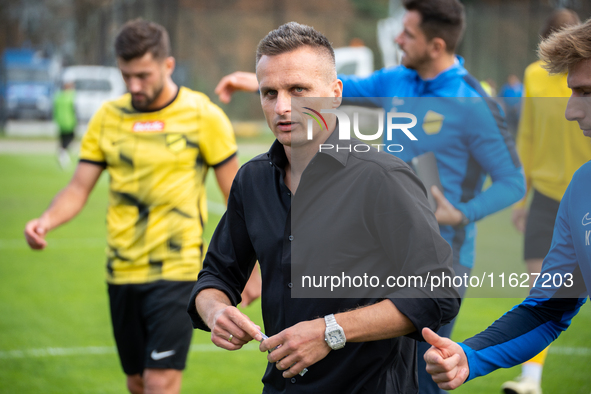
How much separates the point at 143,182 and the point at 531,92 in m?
2.77

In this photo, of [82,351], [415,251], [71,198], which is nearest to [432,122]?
[415,251]

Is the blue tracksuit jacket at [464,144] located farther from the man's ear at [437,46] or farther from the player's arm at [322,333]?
the player's arm at [322,333]

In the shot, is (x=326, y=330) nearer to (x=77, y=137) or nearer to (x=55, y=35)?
(x=77, y=137)

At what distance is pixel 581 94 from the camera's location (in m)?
2.04

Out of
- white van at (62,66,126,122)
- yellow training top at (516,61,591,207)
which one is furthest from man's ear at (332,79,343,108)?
white van at (62,66,126,122)

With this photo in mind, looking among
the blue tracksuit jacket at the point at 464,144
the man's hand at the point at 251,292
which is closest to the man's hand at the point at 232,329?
the blue tracksuit jacket at the point at 464,144

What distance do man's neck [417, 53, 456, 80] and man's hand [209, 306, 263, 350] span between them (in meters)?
2.19

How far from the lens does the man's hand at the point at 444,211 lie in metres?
3.12

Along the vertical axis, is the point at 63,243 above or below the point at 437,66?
below

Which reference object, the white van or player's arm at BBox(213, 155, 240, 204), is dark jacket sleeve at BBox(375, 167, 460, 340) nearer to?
player's arm at BBox(213, 155, 240, 204)

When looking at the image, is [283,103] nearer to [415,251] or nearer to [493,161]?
[415,251]

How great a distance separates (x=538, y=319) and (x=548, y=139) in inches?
80.2

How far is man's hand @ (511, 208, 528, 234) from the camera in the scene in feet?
14.1

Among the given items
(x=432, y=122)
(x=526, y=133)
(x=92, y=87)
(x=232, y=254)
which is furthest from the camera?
(x=92, y=87)
